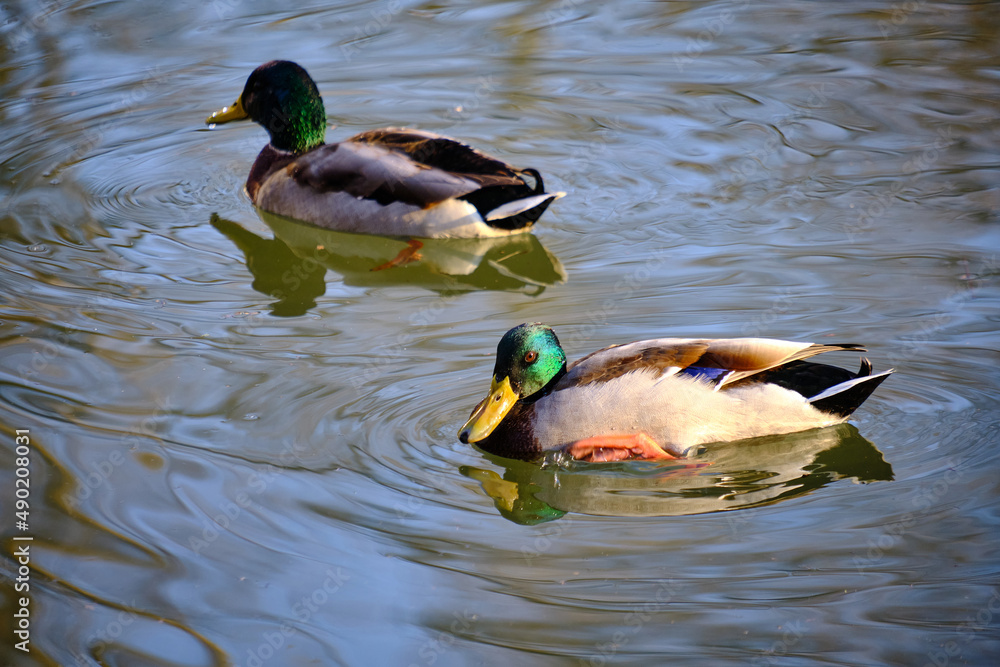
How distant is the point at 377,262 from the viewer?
700 centimetres

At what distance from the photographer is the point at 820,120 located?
28.0 feet

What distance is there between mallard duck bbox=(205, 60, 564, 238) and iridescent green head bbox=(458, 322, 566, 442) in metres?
2.32

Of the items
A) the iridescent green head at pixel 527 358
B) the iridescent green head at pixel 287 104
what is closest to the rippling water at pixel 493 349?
the iridescent green head at pixel 527 358

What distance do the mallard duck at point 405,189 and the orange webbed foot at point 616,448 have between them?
2558 mm

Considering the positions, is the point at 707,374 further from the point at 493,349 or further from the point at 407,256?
the point at 407,256

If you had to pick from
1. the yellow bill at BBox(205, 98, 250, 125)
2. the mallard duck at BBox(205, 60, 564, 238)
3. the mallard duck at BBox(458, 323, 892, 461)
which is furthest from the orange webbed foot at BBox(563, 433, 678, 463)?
the yellow bill at BBox(205, 98, 250, 125)

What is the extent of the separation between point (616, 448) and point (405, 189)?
3069mm

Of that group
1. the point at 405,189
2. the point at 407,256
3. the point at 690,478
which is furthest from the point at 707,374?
the point at 405,189

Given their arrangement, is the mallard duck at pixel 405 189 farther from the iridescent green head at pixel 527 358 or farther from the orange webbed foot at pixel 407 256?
the iridescent green head at pixel 527 358

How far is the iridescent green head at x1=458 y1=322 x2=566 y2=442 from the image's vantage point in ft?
15.3

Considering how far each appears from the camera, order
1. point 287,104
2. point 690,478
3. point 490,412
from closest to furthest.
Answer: point 690,478
point 490,412
point 287,104

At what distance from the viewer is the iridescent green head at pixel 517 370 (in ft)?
15.3

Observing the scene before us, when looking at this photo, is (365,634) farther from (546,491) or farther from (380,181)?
(380,181)

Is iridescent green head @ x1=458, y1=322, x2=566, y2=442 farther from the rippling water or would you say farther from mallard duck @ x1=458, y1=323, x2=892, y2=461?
the rippling water
